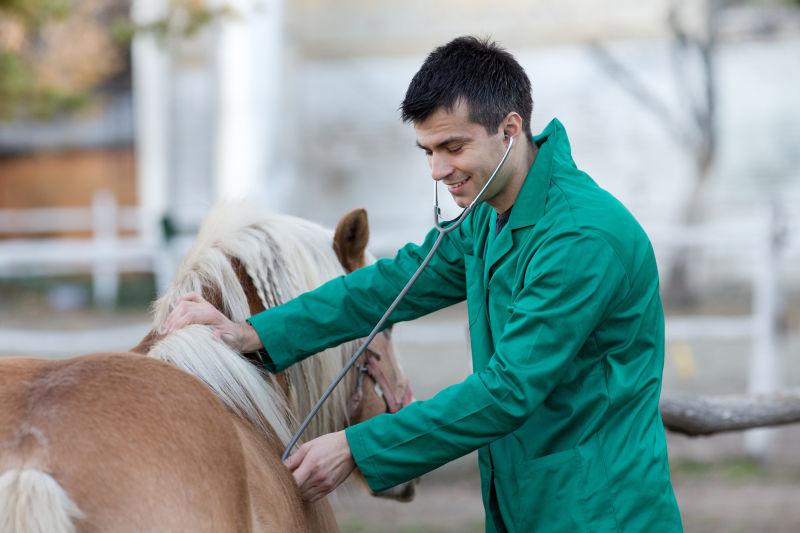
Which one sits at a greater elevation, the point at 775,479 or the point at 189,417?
the point at 189,417

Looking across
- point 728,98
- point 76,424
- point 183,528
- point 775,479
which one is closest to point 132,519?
point 183,528

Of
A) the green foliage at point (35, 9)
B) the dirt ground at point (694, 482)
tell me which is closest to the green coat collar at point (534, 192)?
the dirt ground at point (694, 482)

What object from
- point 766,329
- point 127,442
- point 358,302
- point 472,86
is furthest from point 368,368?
point 766,329

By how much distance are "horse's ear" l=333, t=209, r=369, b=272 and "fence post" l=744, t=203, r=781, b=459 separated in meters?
4.34

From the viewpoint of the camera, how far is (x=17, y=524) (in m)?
1.32

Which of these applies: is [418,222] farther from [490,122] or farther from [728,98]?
[490,122]

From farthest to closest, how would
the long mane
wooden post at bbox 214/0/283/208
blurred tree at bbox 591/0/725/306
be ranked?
blurred tree at bbox 591/0/725/306, wooden post at bbox 214/0/283/208, the long mane

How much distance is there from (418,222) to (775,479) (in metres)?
7.70

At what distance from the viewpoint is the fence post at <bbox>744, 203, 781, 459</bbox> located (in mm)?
6016

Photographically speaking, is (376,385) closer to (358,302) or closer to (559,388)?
(358,302)

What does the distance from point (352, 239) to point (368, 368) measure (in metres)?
0.32

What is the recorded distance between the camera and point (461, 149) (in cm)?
183

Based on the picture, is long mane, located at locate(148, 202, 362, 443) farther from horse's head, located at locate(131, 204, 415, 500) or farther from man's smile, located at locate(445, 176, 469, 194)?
man's smile, located at locate(445, 176, 469, 194)

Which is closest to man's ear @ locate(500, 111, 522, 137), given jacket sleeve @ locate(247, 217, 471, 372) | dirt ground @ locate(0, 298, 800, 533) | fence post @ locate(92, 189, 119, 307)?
jacket sleeve @ locate(247, 217, 471, 372)
